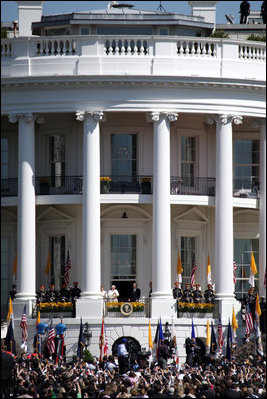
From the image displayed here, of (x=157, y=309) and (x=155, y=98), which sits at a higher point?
(x=155, y=98)

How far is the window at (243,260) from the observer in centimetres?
7012

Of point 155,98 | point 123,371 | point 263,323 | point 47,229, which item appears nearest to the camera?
point 123,371

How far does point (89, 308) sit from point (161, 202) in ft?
18.6

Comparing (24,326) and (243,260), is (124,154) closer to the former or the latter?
(243,260)

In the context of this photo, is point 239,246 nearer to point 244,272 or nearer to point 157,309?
point 244,272

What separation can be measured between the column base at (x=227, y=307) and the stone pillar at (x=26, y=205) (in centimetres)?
805

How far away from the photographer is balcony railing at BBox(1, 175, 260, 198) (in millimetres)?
66750

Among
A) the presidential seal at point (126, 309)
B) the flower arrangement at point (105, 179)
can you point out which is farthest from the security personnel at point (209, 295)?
the flower arrangement at point (105, 179)

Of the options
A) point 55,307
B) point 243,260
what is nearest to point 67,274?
point 55,307

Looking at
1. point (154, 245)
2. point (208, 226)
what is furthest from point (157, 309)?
point (208, 226)

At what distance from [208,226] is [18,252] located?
383 inches

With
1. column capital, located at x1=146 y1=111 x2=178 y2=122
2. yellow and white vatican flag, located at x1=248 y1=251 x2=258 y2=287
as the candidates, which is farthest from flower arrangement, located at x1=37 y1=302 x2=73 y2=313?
column capital, located at x1=146 y1=111 x2=178 y2=122

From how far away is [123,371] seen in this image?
183 ft

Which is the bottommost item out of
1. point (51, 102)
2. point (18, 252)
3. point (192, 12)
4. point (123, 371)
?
point (123, 371)
